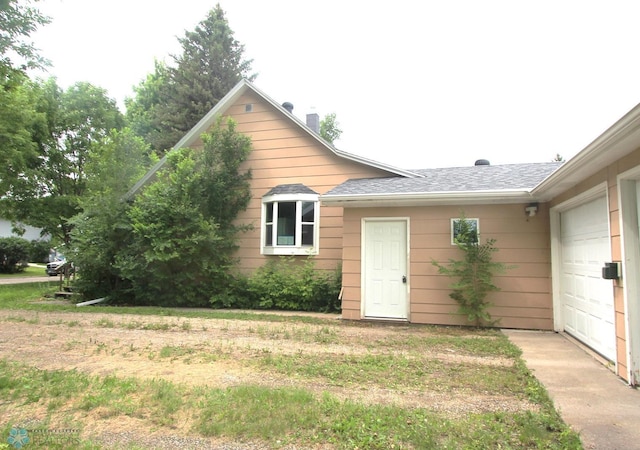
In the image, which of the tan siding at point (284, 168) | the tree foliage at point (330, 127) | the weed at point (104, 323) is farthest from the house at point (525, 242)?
the tree foliage at point (330, 127)

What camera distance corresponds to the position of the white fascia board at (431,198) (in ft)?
23.0

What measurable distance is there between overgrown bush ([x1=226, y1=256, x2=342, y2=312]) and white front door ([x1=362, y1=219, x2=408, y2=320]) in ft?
3.94

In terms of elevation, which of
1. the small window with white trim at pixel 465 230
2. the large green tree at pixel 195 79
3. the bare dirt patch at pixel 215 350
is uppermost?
the large green tree at pixel 195 79

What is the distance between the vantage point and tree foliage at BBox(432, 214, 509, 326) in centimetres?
699

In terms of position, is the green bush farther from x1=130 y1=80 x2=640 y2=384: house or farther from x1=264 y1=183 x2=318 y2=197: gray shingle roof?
x1=264 y1=183 x2=318 y2=197: gray shingle roof

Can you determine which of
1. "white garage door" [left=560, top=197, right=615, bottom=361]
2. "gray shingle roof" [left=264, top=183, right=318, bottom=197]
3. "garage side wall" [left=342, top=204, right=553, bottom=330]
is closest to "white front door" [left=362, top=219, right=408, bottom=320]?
"garage side wall" [left=342, top=204, right=553, bottom=330]

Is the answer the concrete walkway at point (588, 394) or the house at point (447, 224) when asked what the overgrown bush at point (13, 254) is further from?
the concrete walkway at point (588, 394)

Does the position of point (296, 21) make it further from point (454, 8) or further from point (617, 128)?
point (617, 128)

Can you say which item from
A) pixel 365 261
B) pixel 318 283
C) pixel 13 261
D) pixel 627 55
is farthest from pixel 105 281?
pixel 13 261

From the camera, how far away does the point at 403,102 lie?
67.5ft

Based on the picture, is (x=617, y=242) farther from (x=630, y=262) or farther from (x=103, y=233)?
(x=103, y=233)

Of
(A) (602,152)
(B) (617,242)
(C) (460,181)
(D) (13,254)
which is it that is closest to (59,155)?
(D) (13,254)

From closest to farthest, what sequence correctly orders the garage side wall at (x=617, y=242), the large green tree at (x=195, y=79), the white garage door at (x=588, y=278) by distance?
the garage side wall at (x=617, y=242), the white garage door at (x=588, y=278), the large green tree at (x=195, y=79)

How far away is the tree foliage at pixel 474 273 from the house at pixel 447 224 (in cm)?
28
